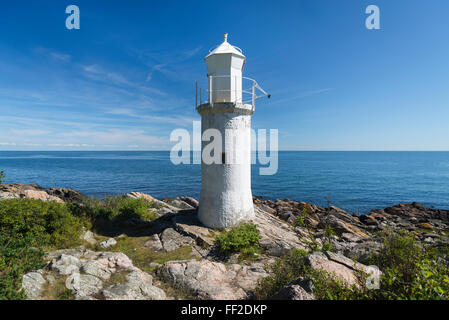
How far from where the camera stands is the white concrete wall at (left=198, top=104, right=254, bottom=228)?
40.3 ft

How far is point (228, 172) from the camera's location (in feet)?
40.8

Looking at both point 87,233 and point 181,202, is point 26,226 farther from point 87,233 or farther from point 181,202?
point 181,202

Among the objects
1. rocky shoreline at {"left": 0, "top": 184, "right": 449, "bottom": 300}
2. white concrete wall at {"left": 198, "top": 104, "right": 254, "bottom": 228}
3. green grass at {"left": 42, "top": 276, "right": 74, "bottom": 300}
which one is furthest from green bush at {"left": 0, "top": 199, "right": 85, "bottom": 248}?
white concrete wall at {"left": 198, "top": 104, "right": 254, "bottom": 228}

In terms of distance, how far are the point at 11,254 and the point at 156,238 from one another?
623 cm

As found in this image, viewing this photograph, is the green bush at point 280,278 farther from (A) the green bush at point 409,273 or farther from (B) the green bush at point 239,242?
(B) the green bush at point 239,242

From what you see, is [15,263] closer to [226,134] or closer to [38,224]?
[38,224]

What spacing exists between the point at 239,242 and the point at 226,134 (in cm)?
585

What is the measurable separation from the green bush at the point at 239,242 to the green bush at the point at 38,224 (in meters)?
6.93

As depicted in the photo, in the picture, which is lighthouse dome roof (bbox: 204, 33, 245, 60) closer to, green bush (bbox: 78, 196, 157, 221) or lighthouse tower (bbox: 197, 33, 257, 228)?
lighthouse tower (bbox: 197, 33, 257, 228)

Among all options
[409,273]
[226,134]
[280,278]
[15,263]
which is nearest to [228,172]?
[226,134]

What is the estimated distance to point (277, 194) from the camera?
119 feet

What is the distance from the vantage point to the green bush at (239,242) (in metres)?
10.2

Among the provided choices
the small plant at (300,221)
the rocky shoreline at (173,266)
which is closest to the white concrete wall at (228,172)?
the rocky shoreline at (173,266)

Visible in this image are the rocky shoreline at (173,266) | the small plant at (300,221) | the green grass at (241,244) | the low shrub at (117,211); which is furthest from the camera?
the low shrub at (117,211)
